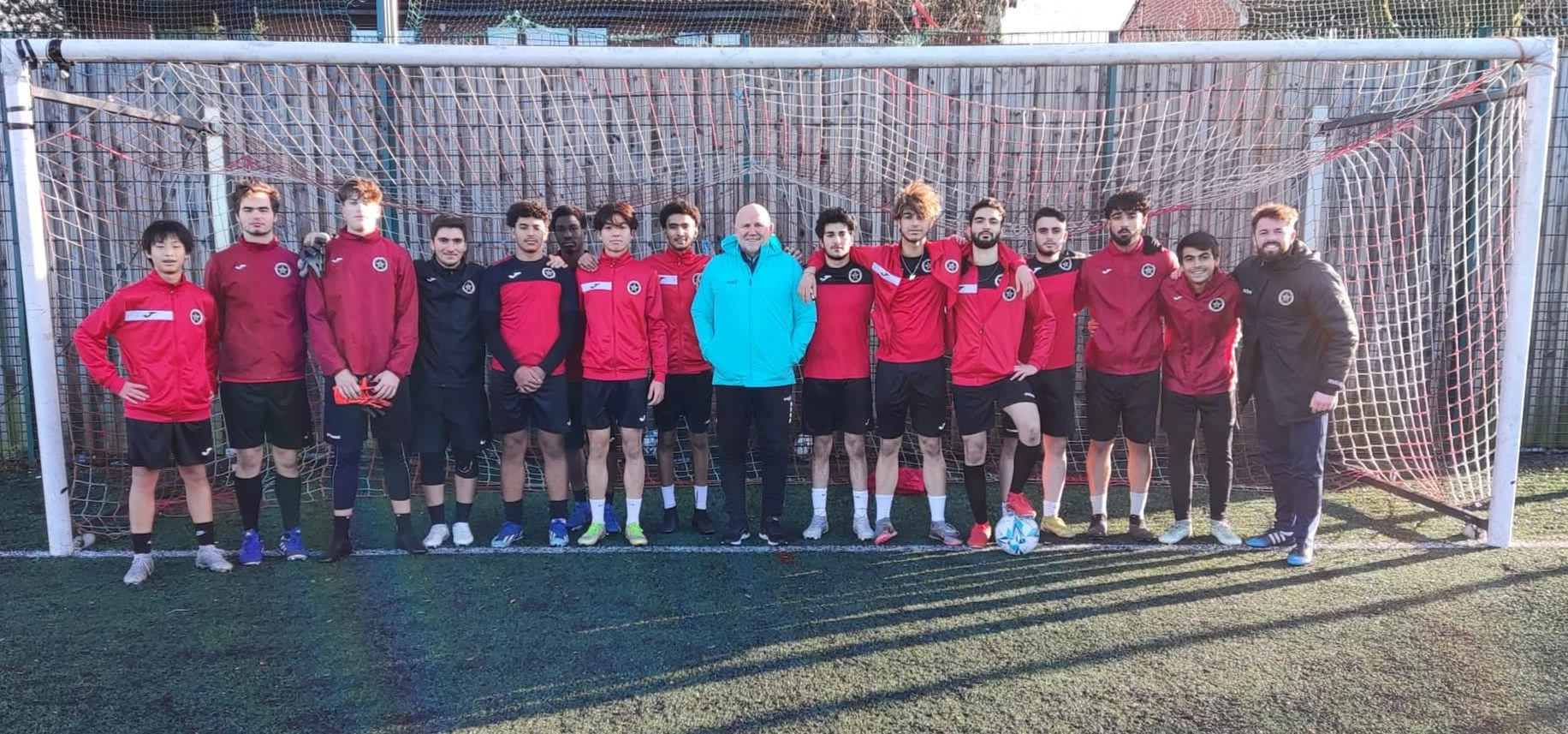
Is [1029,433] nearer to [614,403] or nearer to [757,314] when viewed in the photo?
[757,314]

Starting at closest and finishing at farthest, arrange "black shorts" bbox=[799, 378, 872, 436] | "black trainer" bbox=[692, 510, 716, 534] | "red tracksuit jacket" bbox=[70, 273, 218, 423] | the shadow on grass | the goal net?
1. the shadow on grass
2. "red tracksuit jacket" bbox=[70, 273, 218, 423]
3. "black shorts" bbox=[799, 378, 872, 436]
4. "black trainer" bbox=[692, 510, 716, 534]
5. the goal net

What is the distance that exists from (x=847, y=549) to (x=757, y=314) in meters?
1.20

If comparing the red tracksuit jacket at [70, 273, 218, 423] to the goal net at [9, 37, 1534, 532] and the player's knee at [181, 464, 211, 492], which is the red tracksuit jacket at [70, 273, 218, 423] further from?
the goal net at [9, 37, 1534, 532]

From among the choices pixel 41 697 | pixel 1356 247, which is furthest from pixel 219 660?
pixel 1356 247

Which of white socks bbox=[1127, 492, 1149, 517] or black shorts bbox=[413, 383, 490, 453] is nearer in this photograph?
black shorts bbox=[413, 383, 490, 453]

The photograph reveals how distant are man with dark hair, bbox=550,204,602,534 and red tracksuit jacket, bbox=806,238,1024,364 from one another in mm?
1205

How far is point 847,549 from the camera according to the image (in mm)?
4328

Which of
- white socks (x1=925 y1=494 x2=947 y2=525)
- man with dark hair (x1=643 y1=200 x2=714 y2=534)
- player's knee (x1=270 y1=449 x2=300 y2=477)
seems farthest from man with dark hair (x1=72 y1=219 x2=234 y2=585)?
white socks (x1=925 y1=494 x2=947 y2=525)

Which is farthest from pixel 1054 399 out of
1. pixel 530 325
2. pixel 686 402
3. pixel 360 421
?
pixel 360 421

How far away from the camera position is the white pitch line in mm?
4293

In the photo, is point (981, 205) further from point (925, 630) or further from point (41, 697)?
point (41, 697)

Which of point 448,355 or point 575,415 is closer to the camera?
point 448,355

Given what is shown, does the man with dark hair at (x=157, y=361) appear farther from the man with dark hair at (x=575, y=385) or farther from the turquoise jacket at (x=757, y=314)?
the turquoise jacket at (x=757, y=314)

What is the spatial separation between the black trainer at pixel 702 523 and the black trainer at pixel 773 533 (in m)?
0.30
